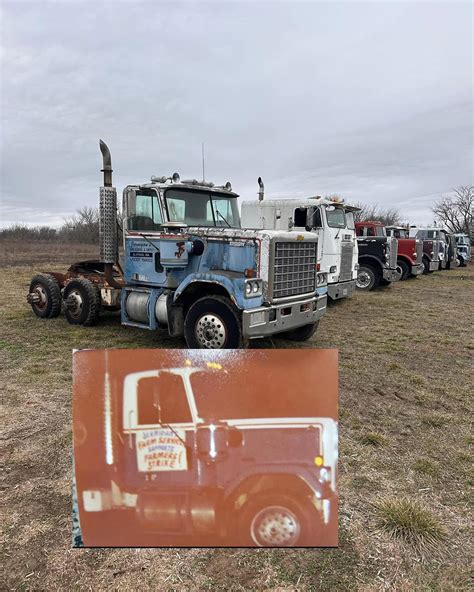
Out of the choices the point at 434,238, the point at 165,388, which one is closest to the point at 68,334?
the point at 165,388

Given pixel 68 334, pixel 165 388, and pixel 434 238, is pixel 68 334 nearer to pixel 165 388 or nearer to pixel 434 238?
pixel 165 388

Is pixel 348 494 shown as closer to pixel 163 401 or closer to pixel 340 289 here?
pixel 163 401

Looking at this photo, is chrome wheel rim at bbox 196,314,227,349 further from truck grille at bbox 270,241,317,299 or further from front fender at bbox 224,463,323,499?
front fender at bbox 224,463,323,499

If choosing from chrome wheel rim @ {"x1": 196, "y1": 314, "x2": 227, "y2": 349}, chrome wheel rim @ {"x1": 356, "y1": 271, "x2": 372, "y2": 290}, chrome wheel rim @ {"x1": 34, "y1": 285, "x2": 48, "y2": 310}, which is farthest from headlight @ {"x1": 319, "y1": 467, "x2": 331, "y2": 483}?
chrome wheel rim @ {"x1": 356, "y1": 271, "x2": 372, "y2": 290}

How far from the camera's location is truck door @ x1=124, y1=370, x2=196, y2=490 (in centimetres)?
184

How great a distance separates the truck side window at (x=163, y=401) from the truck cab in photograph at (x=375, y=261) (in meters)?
13.6

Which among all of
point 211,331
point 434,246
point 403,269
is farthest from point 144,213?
point 434,246

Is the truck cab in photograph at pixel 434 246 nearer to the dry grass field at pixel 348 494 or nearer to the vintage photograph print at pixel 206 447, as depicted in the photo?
the dry grass field at pixel 348 494

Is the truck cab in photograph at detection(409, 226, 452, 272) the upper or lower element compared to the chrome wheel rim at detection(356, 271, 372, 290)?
upper

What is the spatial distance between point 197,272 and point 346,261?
19.7ft

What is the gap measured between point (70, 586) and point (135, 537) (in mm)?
678

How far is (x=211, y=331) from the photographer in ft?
18.9

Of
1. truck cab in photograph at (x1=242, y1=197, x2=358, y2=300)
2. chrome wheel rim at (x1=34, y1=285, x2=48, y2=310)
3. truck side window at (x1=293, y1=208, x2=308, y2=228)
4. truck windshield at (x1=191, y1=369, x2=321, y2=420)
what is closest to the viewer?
truck windshield at (x1=191, y1=369, x2=321, y2=420)

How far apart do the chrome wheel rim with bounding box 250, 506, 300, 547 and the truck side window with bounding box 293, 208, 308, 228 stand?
859cm
